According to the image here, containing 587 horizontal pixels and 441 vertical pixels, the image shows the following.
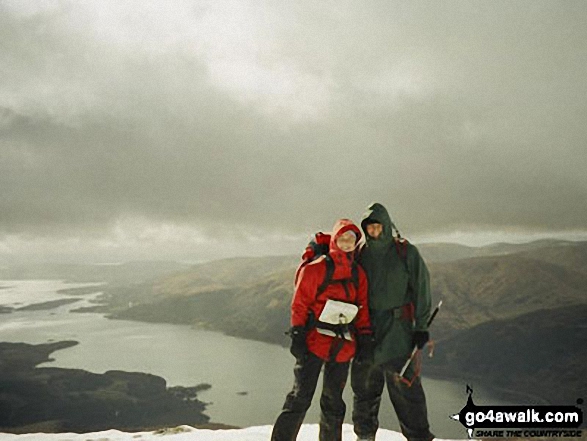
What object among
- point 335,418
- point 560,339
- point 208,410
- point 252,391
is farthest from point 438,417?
point 560,339

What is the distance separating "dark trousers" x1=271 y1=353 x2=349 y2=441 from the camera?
686 cm

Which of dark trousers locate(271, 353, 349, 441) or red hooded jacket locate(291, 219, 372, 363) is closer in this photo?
red hooded jacket locate(291, 219, 372, 363)

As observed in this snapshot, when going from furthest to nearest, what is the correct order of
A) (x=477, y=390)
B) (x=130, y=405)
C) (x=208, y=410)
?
(x=477, y=390)
(x=130, y=405)
(x=208, y=410)

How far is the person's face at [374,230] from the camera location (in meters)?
7.19

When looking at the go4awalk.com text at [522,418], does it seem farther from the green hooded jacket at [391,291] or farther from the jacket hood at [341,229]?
the jacket hood at [341,229]

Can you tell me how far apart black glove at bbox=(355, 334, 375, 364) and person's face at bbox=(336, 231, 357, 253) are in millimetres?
1389

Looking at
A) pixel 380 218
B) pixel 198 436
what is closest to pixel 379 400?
pixel 380 218

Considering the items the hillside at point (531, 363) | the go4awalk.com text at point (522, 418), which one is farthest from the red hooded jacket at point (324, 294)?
the hillside at point (531, 363)

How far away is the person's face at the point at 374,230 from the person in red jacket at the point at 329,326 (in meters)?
0.31

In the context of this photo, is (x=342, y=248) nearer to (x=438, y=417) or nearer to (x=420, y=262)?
(x=420, y=262)

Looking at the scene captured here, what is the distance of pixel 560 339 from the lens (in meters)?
190

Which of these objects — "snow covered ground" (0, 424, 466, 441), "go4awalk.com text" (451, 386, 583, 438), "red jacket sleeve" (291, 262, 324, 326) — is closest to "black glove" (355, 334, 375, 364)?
"red jacket sleeve" (291, 262, 324, 326)

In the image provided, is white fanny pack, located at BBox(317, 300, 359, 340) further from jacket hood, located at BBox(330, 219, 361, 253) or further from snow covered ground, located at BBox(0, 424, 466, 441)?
snow covered ground, located at BBox(0, 424, 466, 441)

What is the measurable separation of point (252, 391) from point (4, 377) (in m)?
103
